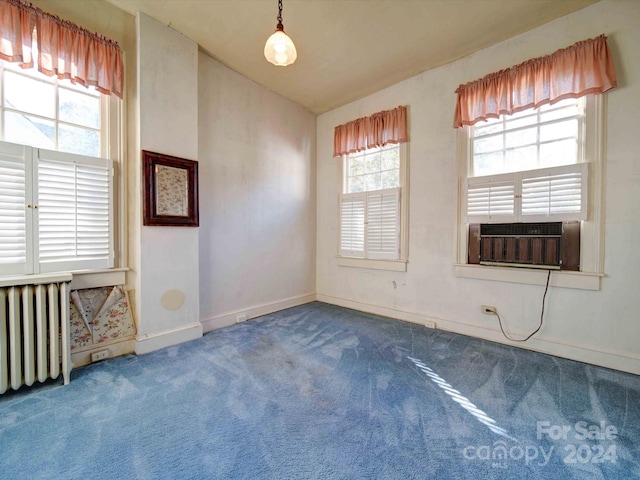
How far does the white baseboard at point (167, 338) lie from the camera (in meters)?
2.43

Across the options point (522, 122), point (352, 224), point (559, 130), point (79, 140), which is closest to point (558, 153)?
point (559, 130)

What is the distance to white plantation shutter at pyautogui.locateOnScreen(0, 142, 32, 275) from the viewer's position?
73.8 inches

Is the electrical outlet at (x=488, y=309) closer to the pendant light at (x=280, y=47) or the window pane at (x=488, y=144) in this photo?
the window pane at (x=488, y=144)

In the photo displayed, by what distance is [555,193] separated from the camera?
7.93ft

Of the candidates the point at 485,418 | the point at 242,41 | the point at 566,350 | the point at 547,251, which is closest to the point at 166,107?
the point at 242,41

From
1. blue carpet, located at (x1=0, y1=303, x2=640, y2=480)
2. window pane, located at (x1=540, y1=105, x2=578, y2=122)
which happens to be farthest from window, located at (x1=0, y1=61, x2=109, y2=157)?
window pane, located at (x1=540, y1=105, x2=578, y2=122)

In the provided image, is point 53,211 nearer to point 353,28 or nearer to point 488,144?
point 353,28

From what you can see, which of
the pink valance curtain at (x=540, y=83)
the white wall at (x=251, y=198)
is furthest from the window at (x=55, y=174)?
the pink valance curtain at (x=540, y=83)

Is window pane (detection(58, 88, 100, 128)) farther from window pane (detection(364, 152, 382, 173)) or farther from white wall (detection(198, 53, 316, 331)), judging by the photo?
window pane (detection(364, 152, 382, 173))

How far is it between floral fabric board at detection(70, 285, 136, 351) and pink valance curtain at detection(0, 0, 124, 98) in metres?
1.74

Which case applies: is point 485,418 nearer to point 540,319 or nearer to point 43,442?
point 540,319

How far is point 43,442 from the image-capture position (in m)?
1.41

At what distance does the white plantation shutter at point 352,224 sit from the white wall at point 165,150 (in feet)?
6.84

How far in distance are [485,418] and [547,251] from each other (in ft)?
5.50
